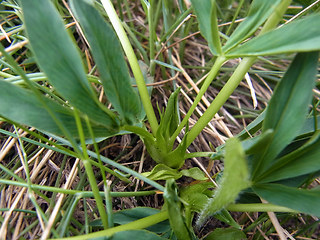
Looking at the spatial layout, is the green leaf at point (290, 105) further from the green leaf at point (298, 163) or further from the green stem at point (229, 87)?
the green stem at point (229, 87)

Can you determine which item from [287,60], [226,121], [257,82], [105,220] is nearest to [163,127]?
[105,220]

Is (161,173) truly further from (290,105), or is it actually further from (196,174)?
(290,105)

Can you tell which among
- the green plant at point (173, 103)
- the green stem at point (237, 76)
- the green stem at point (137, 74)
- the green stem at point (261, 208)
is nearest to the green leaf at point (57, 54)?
the green plant at point (173, 103)

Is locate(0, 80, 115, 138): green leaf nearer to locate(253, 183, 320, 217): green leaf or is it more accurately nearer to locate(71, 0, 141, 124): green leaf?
locate(71, 0, 141, 124): green leaf

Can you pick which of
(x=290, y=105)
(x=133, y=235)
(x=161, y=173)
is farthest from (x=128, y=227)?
(x=290, y=105)

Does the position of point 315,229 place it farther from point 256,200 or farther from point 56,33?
point 56,33

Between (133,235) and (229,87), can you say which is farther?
(229,87)

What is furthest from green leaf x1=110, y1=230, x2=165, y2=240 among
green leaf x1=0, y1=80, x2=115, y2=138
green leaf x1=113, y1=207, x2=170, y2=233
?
green leaf x1=0, y1=80, x2=115, y2=138
